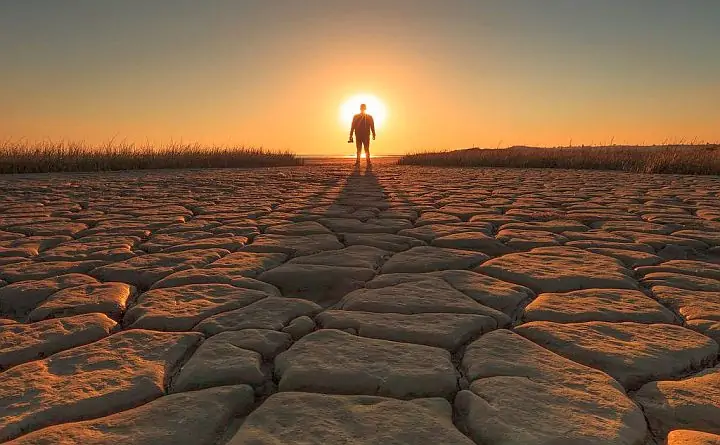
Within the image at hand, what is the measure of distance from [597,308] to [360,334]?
81 centimetres

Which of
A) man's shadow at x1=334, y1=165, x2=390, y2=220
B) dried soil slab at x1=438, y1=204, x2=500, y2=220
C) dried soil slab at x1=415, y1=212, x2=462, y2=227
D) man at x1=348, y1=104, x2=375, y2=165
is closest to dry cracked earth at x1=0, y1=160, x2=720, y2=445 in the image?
dried soil slab at x1=415, y1=212, x2=462, y2=227

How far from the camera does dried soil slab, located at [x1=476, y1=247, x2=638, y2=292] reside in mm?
2078

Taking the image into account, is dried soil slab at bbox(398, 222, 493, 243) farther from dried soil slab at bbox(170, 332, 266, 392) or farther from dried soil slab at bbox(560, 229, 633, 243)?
dried soil slab at bbox(170, 332, 266, 392)

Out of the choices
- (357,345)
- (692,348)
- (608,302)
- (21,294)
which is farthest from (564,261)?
(21,294)

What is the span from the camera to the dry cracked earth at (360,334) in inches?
43.0

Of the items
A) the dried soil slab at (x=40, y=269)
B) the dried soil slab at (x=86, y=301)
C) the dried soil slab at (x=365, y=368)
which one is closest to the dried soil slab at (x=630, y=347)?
the dried soil slab at (x=365, y=368)

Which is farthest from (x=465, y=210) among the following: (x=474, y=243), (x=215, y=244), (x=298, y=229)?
(x=215, y=244)

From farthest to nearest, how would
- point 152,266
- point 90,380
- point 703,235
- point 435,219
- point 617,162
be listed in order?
point 617,162 → point 435,219 → point 703,235 → point 152,266 → point 90,380

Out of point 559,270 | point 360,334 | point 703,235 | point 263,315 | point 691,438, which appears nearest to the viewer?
point 691,438

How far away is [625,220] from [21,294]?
3.47m

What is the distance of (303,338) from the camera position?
1534 millimetres

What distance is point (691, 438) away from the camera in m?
1.03

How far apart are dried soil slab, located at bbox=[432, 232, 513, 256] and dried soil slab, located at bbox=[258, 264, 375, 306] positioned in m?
0.69

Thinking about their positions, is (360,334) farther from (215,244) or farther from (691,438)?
(215,244)
